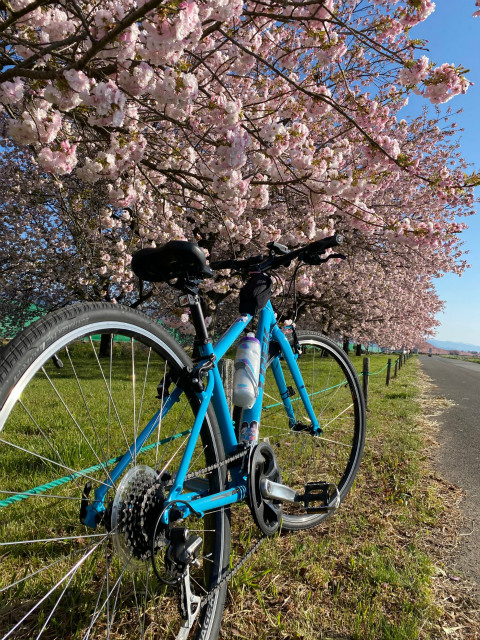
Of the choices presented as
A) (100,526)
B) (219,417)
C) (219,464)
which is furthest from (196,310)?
(100,526)

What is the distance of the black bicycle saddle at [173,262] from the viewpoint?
1.53 meters

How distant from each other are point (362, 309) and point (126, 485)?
18.2 metres

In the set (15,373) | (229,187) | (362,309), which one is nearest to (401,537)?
(15,373)

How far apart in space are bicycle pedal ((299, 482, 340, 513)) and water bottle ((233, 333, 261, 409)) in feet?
2.35

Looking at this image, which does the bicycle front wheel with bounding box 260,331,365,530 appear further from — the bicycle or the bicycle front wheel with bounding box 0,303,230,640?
the bicycle front wheel with bounding box 0,303,230,640

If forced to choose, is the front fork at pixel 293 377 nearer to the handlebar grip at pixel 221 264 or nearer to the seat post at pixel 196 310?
the handlebar grip at pixel 221 264

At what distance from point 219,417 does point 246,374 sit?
311mm

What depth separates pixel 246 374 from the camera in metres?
2.09

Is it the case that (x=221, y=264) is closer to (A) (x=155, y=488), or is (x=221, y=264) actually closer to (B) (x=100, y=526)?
(A) (x=155, y=488)

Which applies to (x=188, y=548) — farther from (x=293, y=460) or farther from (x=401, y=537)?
(x=293, y=460)

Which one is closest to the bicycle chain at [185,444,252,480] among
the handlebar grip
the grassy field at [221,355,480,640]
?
the grassy field at [221,355,480,640]

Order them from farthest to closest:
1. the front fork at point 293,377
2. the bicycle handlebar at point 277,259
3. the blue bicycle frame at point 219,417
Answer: the front fork at point 293,377 < the bicycle handlebar at point 277,259 < the blue bicycle frame at point 219,417

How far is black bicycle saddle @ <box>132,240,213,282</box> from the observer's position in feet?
5.03

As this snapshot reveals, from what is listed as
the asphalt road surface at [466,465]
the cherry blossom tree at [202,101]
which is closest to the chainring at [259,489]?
the asphalt road surface at [466,465]
